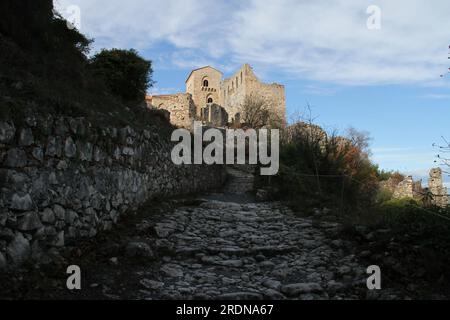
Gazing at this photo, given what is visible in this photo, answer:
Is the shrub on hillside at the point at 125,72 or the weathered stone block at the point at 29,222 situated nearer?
the weathered stone block at the point at 29,222

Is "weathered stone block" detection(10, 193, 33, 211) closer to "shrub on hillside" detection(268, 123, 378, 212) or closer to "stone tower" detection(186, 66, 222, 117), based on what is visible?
"shrub on hillside" detection(268, 123, 378, 212)

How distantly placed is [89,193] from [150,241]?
127 cm

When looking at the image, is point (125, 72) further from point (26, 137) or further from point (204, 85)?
point (204, 85)

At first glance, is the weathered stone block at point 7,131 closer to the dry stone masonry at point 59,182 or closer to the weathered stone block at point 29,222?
the dry stone masonry at point 59,182

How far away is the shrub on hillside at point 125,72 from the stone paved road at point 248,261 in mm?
4569

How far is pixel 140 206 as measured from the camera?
8.22 m

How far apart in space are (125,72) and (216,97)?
5089 centimetres

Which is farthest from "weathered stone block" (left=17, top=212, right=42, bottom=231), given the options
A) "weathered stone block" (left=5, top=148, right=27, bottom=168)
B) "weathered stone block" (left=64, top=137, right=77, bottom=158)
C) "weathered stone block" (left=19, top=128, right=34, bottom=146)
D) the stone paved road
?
the stone paved road

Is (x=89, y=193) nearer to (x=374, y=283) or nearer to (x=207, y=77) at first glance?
(x=374, y=283)

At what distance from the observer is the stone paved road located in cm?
461

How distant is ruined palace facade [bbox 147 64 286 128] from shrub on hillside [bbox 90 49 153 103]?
8.03 meters

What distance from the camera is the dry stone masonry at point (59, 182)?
3.99 metres

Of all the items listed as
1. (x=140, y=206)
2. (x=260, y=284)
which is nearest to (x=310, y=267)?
(x=260, y=284)

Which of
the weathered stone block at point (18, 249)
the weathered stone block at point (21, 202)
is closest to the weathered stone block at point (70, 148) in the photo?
the weathered stone block at point (21, 202)
